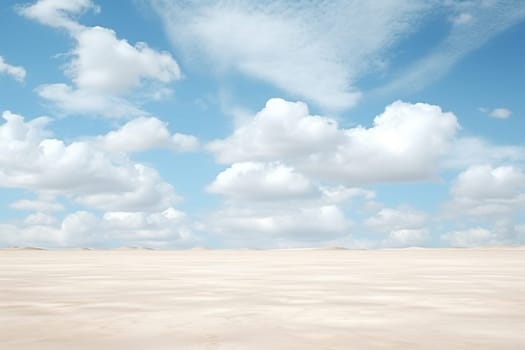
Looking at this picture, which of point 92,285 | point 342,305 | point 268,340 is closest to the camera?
point 268,340

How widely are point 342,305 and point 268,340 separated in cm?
218

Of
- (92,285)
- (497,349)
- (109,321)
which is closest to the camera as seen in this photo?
(497,349)

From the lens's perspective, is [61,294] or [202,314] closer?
[202,314]

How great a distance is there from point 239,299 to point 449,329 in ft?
9.19

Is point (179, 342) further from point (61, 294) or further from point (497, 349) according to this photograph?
point (61, 294)

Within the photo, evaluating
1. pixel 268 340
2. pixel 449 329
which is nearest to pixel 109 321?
pixel 268 340

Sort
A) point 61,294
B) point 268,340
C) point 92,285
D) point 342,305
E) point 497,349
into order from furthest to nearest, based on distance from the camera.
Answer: point 92,285
point 61,294
point 342,305
point 268,340
point 497,349

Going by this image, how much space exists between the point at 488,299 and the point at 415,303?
1.13m

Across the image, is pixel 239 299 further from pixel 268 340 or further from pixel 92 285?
pixel 92 285

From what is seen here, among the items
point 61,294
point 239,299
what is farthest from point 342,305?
point 61,294

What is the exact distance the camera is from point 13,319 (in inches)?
186

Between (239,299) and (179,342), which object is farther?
(239,299)

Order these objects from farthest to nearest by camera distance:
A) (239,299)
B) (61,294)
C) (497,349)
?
(61,294) < (239,299) < (497,349)

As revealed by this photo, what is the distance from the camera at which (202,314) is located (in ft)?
16.7
